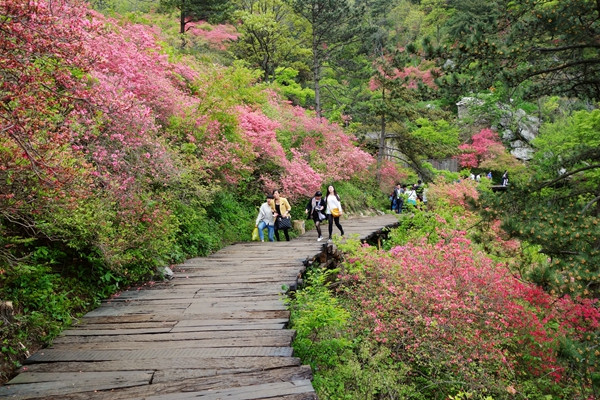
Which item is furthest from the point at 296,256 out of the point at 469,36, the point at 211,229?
the point at 469,36

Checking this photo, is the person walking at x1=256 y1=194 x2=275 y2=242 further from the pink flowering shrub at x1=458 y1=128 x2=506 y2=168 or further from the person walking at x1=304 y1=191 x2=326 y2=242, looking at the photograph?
the pink flowering shrub at x1=458 y1=128 x2=506 y2=168

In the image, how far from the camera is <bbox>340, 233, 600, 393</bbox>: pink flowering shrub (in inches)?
223

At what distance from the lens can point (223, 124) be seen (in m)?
10.7

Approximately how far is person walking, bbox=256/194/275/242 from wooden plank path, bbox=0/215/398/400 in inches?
155

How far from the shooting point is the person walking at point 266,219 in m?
10.4

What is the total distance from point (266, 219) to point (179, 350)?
260 inches

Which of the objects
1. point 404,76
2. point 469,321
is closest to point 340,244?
point 469,321

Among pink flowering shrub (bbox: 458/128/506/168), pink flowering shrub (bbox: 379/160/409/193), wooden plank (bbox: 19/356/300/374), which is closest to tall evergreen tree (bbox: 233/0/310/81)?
pink flowering shrub (bbox: 379/160/409/193)

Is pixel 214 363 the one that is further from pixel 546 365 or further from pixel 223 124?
pixel 223 124

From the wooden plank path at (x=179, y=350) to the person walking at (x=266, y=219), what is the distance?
395 centimetres

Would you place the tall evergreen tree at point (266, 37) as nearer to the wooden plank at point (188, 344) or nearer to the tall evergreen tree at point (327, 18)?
the tall evergreen tree at point (327, 18)

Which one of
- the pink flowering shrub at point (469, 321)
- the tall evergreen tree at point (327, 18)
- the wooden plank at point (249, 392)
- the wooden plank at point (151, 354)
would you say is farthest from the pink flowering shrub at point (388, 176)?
the wooden plank at point (249, 392)

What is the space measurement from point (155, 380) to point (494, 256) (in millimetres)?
8678

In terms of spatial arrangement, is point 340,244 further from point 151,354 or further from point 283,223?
point 151,354
